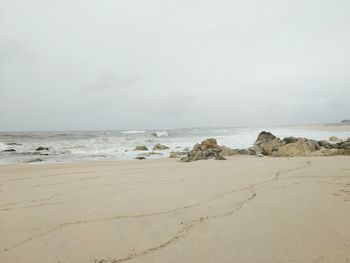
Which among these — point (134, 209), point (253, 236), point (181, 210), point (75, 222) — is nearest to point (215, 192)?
point (181, 210)

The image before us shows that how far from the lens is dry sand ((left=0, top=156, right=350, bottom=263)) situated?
2.69m

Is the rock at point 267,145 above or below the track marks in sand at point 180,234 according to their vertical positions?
above

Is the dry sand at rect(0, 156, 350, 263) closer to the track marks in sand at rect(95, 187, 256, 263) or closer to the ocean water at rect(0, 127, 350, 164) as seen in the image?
the track marks in sand at rect(95, 187, 256, 263)

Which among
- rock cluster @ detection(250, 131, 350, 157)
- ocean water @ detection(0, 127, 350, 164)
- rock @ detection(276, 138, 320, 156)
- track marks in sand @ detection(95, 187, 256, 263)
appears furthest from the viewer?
ocean water @ detection(0, 127, 350, 164)

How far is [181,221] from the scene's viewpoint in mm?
3572

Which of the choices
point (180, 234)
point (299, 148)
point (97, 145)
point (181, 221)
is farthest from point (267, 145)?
point (97, 145)

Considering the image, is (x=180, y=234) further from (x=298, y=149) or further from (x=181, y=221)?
(x=298, y=149)

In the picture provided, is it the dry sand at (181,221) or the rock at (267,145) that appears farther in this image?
the rock at (267,145)

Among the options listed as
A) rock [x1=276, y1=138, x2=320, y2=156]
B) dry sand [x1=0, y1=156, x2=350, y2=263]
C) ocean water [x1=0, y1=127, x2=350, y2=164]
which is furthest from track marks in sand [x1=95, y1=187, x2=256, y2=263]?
ocean water [x1=0, y1=127, x2=350, y2=164]

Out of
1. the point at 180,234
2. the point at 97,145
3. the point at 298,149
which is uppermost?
the point at 298,149

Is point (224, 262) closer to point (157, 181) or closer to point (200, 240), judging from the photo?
point (200, 240)

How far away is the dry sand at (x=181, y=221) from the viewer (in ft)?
8.82

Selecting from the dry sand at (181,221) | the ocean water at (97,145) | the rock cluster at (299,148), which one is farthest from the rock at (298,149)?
the ocean water at (97,145)

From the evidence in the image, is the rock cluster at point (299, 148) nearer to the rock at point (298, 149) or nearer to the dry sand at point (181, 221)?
the rock at point (298, 149)
